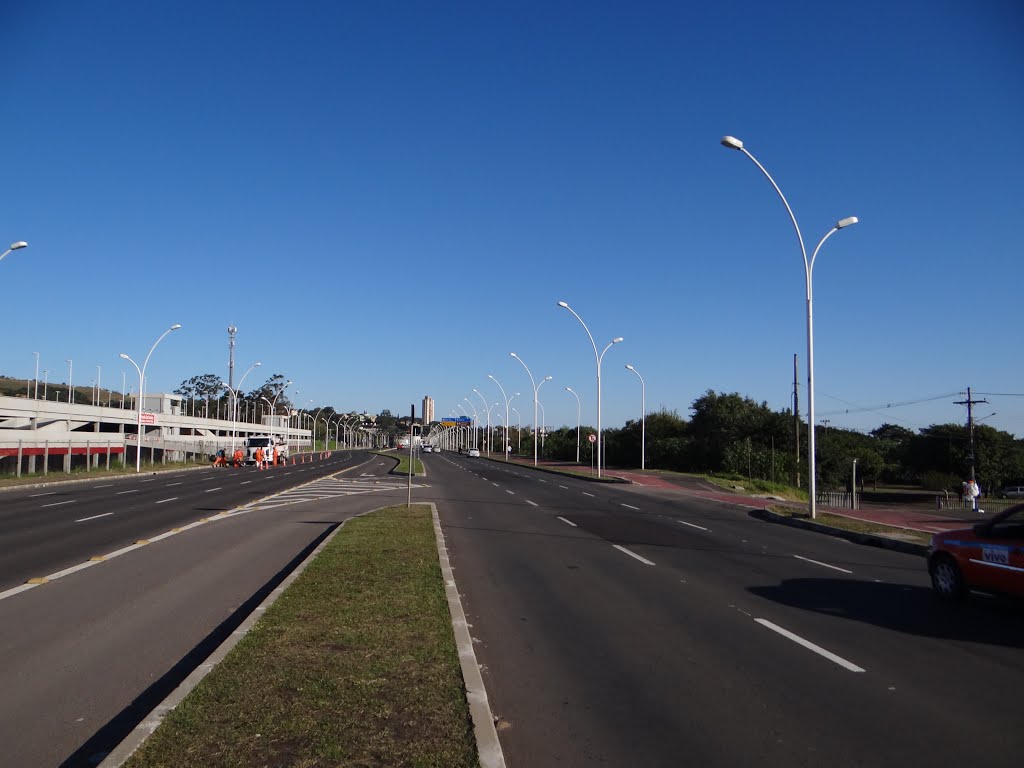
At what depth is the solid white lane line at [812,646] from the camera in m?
7.27

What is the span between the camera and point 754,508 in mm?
28531

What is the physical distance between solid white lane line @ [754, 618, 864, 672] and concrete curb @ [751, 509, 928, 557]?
5767mm

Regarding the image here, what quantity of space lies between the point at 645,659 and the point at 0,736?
5148 millimetres

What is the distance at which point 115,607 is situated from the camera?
966 centimetres

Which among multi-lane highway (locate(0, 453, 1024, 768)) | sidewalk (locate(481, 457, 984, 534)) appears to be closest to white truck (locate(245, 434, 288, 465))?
sidewalk (locate(481, 457, 984, 534))

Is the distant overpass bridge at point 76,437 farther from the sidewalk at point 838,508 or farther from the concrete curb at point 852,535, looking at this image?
the concrete curb at point 852,535

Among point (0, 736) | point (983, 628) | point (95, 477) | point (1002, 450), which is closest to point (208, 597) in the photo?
point (0, 736)

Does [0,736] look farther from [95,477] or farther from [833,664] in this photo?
[95,477]

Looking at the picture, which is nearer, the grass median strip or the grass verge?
the grass median strip

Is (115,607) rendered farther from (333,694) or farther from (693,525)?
(693,525)

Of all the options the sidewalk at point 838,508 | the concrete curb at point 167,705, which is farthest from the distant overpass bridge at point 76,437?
the concrete curb at point 167,705

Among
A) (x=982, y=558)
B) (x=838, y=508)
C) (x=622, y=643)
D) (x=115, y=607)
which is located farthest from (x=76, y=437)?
(x=982, y=558)

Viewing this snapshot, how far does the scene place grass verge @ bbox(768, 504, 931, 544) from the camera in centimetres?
1793

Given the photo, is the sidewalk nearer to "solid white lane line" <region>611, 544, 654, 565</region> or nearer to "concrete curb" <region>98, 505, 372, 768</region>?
"solid white lane line" <region>611, 544, 654, 565</region>
